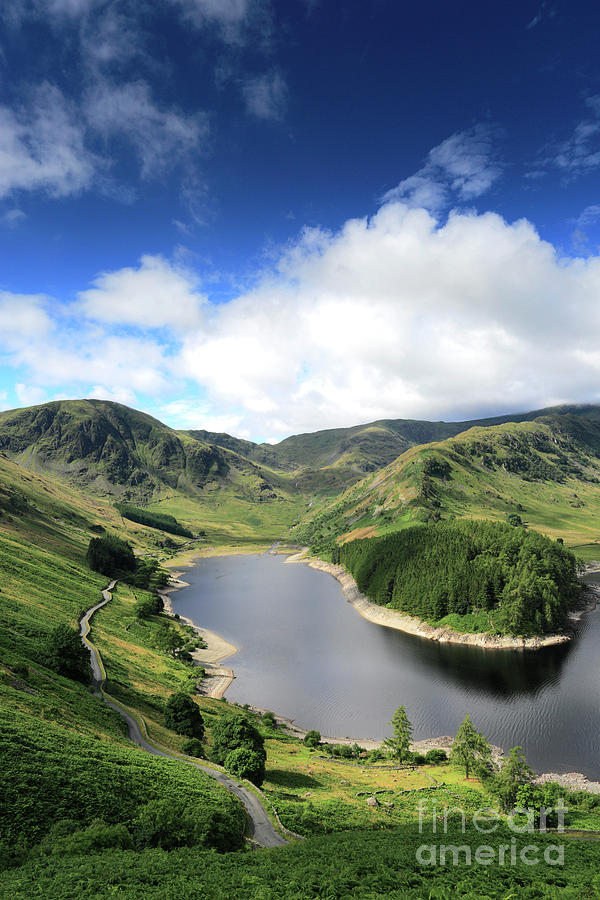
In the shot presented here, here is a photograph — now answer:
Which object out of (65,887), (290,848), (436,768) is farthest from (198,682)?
(65,887)

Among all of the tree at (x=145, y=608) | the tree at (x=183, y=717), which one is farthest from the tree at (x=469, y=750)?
the tree at (x=145, y=608)

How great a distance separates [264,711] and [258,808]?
41910 mm

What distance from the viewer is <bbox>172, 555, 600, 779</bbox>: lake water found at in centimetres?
6269

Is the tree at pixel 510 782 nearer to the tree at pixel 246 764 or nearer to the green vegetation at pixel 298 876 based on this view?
the green vegetation at pixel 298 876

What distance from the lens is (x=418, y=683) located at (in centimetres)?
8094

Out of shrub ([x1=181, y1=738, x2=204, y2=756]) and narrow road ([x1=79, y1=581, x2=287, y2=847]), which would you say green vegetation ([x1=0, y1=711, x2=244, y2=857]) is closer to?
narrow road ([x1=79, y1=581, x2=287, y2=847])

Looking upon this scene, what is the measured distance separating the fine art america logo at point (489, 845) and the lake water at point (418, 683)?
2079 cm

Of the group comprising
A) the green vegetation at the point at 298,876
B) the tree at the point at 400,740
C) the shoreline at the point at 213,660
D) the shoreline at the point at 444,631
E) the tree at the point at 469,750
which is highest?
the green vegetation at the point at 298,876

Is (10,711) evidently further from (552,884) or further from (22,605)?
(22,605)

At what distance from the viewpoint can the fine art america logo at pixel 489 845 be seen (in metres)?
24.0

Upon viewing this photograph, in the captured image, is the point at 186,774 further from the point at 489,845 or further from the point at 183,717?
the point at 489,845

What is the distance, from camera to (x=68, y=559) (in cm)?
12862

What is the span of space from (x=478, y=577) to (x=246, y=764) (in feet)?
311

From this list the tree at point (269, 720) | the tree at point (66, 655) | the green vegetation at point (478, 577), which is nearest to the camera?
the tree at point (66, 655)
